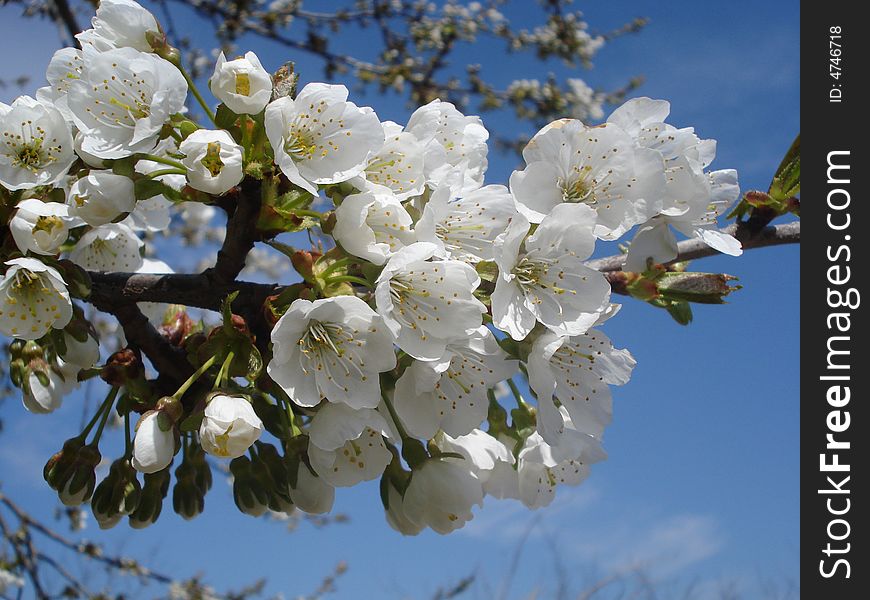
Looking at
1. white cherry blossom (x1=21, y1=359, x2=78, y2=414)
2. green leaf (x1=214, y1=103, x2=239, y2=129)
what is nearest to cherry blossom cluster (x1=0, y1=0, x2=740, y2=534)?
green leaf (x1=214, y1=103, x2=239, y2=129)

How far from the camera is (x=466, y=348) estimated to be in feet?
5.32

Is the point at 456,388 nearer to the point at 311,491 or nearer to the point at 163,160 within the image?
the point at 311,491

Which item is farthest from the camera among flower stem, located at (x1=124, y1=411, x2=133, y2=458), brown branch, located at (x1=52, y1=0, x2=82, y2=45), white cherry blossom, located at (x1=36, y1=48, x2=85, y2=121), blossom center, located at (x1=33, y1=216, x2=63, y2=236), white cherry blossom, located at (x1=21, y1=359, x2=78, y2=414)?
brown branch, located at (x1=52, y1=0, x2=82, y2=45)

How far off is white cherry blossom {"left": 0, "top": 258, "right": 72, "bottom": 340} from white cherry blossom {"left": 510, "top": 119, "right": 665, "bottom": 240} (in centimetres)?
93

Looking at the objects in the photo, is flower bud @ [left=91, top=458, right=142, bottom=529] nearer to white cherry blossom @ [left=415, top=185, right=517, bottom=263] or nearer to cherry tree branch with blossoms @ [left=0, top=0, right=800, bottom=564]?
cherry tree branch with blossoms @ [left=0, top=0, right=800, bottom=564]

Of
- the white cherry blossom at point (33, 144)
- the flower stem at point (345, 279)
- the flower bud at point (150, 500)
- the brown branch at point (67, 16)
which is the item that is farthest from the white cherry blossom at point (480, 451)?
the brown branch at point (67, 16)

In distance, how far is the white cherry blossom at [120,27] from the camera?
1841 mm

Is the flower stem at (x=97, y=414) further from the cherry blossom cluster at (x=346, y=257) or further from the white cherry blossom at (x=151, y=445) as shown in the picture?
the white cherry blossom at (x=151, y=445)

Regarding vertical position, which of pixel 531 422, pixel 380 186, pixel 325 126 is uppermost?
pixel 325 126

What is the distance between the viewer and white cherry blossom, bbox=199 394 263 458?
1.55 metres
